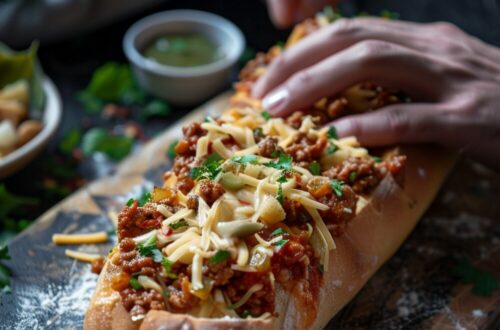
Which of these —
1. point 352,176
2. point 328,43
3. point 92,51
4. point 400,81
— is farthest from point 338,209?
point 92,51

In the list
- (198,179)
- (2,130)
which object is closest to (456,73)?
(198,179)

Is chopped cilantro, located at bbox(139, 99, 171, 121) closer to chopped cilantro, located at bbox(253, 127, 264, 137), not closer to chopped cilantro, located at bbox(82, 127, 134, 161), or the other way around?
chopped cilantro, located at bbox(82, 127, 134, 161)

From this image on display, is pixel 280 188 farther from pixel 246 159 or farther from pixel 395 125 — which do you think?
pixel 395 125

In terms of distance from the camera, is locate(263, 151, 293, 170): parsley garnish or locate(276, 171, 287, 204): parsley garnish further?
locate(263, 151, 293, 170): parsley garnish

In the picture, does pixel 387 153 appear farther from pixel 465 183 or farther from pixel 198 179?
pixel 198 179

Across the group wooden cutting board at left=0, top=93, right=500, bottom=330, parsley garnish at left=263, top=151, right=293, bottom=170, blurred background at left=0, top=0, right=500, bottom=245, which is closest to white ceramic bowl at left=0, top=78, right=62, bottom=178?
blurred background at left=0, top=0, right=500, bottom=245

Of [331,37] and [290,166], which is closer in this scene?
[290,166]

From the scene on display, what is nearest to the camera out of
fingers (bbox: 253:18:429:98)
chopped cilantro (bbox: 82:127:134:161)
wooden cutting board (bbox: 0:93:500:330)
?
wooden cutting board (bbox: 0:93:500:330)
